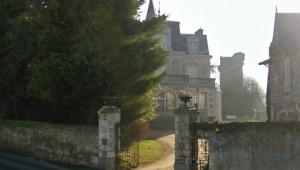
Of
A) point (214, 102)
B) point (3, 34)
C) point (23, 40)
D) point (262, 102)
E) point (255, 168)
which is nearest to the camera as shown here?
point (255, 168)

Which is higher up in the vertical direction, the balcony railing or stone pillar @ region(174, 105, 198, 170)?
the balcony railing

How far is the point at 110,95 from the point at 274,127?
7.10m

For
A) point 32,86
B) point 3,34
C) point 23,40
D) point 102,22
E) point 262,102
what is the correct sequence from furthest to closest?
point 262,102 → point 3,34 → point 23,40 → point 32,86 → point 102,22

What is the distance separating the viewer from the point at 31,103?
21.9 metres

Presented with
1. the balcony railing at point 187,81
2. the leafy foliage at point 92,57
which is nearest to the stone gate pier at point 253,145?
the leafy foliage at point 92,57

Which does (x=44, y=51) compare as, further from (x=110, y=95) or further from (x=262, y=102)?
(x=262, y=102)

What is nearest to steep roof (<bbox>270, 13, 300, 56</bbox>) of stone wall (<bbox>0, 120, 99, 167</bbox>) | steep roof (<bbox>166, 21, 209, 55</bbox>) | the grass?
the grass

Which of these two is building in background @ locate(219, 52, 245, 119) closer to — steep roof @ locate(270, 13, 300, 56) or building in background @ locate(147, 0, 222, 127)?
building in background @ locate(147, 0, 222, 127)

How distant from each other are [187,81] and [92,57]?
25726mm

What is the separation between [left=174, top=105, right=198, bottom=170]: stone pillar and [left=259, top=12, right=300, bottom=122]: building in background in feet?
48.9

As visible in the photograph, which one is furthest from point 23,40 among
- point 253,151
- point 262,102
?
point 262,102

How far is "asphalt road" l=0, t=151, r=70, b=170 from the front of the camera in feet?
55.5

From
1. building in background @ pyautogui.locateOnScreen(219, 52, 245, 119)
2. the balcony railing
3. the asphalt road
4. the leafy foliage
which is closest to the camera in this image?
the asphalt road

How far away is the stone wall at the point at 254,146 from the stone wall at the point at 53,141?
193 inches
